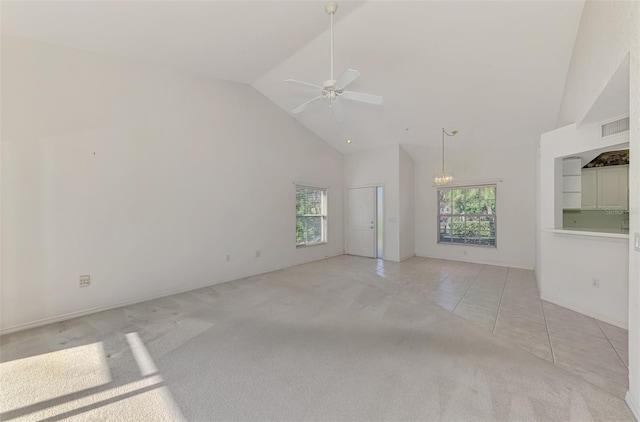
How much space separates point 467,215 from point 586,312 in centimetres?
346

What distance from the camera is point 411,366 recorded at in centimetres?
216

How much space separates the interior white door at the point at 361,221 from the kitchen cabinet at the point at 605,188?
13.8ft

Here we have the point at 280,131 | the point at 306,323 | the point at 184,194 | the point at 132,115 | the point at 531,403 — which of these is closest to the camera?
the point at 531,403

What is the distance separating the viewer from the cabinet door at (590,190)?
16.7ft

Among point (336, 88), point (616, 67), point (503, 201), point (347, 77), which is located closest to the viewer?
point (616, 67)

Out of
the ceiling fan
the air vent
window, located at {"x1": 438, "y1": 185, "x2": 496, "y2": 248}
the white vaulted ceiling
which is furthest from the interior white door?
the air vent

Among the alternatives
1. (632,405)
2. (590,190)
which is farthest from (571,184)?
(632,405)

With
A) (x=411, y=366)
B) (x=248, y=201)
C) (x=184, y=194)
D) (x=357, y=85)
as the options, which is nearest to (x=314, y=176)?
(x=248, y=201)

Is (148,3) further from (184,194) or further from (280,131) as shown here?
(280,131)

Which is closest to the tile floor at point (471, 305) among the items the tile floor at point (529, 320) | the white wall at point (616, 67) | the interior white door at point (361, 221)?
the tile floor at point (529, 320)

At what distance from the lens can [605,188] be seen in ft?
16.3

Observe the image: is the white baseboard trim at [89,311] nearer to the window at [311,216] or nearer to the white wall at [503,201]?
the window at [311,216]

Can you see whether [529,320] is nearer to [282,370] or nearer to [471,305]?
[471,305]

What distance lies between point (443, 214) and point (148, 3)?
22.3 feet
